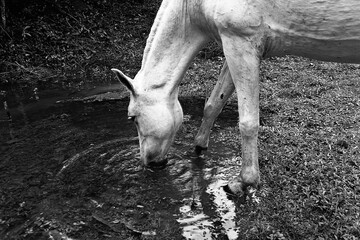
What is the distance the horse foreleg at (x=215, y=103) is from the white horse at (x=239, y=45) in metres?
0.67

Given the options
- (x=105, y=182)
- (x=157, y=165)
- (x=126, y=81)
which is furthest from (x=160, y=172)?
(x=126, y=81)

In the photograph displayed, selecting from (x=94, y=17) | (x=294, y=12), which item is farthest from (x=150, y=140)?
(x=94, y=17)

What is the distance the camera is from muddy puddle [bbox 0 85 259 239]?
3.34 m

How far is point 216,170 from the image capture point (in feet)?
14.3

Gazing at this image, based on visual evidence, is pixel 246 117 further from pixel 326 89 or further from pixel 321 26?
pixel 326 89

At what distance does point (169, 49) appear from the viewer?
3670 millimetres

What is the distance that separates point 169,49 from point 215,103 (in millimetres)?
1084

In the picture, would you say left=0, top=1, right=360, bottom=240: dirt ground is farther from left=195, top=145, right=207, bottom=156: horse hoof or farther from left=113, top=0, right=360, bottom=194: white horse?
left=113, top=0, right=360, bottom=194: white horse

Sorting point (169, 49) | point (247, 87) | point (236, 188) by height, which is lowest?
point (236, 188)

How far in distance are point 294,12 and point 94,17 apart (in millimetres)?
10183

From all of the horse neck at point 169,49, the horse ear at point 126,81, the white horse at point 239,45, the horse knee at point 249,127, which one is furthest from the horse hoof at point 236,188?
the horse ear at point 126,81

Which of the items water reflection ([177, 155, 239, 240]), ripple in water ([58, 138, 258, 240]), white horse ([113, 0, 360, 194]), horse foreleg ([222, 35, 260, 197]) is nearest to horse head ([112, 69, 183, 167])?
white horse ([113, 0, 360, 194])

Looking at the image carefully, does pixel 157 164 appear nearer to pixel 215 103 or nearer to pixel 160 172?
pixel 160 172

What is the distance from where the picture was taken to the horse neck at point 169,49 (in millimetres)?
3621
